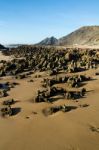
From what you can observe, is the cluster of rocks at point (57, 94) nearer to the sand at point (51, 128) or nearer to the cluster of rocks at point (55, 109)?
the sand at point (51, 128)

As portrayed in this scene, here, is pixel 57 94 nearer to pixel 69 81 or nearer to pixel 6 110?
pixel 69 81

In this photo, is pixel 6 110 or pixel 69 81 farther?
pixel 69 81

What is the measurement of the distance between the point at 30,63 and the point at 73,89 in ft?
23.4

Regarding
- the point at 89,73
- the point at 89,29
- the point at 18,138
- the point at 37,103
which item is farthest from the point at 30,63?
the point at 89,29

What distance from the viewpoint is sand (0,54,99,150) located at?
665 centimetres

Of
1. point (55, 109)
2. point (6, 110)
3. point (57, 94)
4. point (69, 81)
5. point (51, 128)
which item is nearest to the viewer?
point (51, 128)

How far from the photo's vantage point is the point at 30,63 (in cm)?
1758

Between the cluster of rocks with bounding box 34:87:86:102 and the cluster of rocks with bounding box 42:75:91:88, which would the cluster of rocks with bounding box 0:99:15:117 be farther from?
the cluster of rocks with bounding box 42:75:91:88

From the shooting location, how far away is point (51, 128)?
24.4 ft

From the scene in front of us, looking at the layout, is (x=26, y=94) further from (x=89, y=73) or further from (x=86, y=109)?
(x=89, y=73)

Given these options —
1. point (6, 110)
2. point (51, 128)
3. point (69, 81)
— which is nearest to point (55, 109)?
point (51, 128)

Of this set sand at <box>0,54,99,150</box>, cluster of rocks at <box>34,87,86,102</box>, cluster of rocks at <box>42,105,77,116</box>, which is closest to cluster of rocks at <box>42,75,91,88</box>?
cluster of rocks at <box>34,87,86,102</box>

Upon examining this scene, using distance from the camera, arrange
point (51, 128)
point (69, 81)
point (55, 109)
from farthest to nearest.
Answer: point (69, 81), point (55, 109), point (51, 128)

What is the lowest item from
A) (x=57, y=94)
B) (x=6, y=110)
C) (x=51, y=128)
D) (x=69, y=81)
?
(x=51, y=128)
